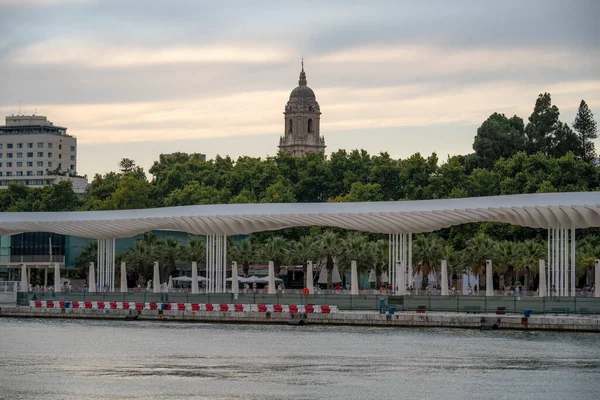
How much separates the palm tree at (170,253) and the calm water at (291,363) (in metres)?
27.9

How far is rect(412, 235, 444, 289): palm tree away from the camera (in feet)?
277

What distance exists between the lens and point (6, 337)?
61219mm

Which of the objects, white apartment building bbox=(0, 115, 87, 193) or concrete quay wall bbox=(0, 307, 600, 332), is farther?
white apartment building bbox=(0, 115, 87, 193)

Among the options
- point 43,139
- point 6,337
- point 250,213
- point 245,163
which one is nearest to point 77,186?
point 43,139

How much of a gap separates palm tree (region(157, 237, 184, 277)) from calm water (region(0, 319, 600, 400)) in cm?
2791

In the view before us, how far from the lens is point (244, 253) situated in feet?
311

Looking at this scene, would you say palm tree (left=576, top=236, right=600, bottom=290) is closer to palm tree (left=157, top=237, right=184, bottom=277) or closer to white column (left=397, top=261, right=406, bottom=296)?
white column (left=397, top=261, right=406, bottom=296)

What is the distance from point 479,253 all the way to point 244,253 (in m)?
18.2

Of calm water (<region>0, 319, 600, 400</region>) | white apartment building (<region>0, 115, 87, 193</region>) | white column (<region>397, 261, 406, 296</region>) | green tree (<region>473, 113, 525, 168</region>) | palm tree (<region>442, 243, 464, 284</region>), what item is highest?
white apartment building (<region>0, 115, 87, 193</region>)

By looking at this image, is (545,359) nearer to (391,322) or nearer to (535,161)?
(391,322)

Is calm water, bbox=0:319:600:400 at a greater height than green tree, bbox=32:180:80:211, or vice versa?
green tree, bbox=32:180:80:211

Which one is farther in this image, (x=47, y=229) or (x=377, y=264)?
(x=377, y=264)

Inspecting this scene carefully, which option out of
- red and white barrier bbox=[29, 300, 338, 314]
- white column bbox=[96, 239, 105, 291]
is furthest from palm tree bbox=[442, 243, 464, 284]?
white column bbox=[96, 239, 105, 291]

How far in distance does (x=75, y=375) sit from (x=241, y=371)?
582 centimetres
